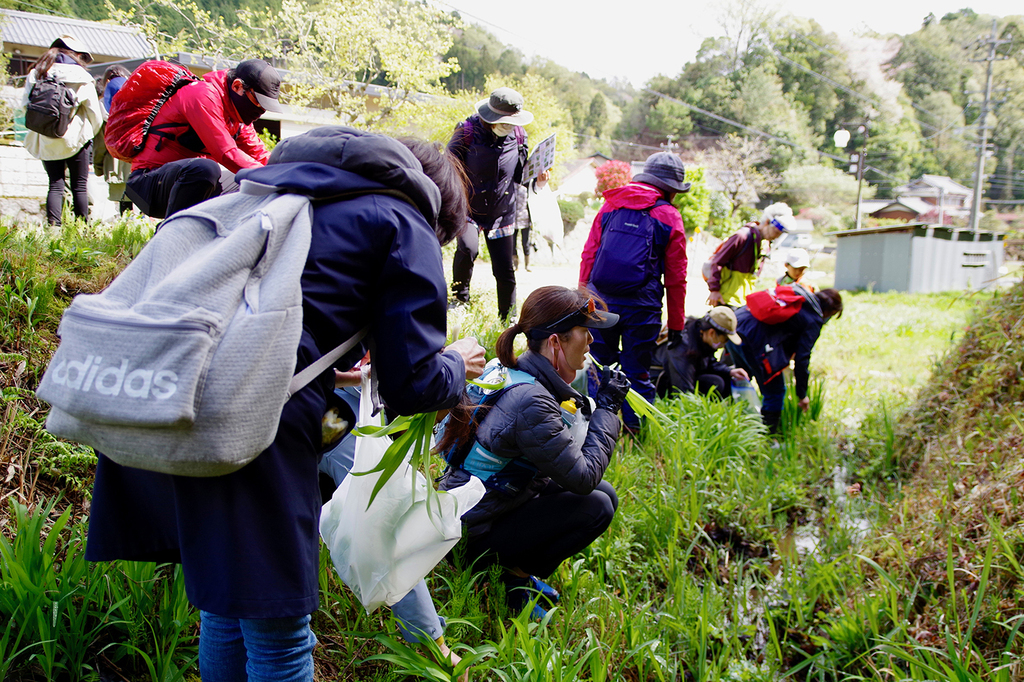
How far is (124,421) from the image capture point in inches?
40.6

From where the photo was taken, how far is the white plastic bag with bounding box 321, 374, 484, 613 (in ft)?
5.67

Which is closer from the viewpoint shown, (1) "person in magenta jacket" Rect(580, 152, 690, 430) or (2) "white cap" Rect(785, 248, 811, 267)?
(1) "person in magenta jacket" Rect(580, 152, 690, 430)

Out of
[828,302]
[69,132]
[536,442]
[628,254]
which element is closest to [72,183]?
[69,132]

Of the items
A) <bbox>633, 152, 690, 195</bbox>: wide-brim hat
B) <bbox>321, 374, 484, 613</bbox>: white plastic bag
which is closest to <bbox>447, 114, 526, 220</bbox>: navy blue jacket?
<bbox>633, 152, 690, 195</bbox>: wide-brim hat

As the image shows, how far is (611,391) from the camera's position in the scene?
2490 mm

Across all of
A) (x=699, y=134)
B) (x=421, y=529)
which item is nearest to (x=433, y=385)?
(x=421, y=529)

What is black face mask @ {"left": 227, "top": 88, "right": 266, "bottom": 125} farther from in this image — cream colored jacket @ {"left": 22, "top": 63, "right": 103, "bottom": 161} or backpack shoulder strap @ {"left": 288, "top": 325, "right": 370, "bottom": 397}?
backpack shoulder strap @ {"left": 288, "top": 325, "right": 370, "bottom": 397}

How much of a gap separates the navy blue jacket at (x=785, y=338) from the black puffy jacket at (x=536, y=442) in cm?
297

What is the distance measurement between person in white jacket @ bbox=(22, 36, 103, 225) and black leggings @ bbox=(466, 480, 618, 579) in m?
3.74

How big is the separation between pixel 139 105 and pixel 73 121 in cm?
181

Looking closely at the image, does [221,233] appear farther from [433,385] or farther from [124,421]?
[433,385]

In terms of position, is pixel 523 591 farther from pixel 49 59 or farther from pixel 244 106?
pixel 49 59

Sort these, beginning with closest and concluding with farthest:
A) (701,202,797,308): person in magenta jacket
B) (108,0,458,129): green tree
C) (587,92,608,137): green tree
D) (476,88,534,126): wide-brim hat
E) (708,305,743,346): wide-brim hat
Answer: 1. (476,88,534,126): wide-brim hat
2. (708,305,743,346): wide-brim hat
3. (701,202,797,308): person in magenta jacket
4. (108,0,458,129): green tree
5. (587,92,608,137): green tree

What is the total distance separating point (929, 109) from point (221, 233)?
68.0 m
